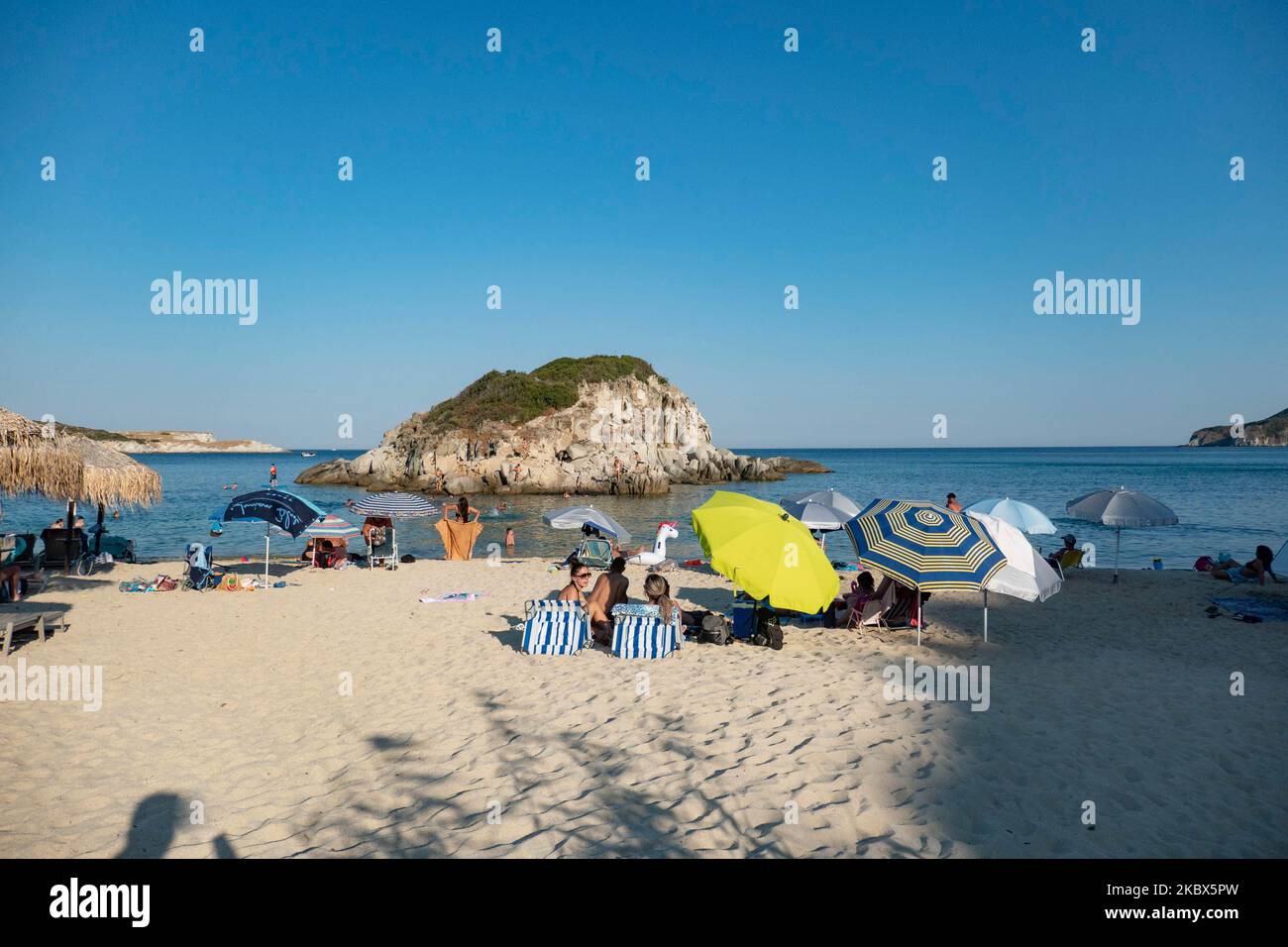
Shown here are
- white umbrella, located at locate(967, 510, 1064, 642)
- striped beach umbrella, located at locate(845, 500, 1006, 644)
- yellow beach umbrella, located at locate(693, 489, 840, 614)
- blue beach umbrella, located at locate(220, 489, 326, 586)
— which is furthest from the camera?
blue beach umbrella, located at locate(220, 489, 326, 586)

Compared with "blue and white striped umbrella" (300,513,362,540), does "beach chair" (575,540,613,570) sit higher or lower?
lower

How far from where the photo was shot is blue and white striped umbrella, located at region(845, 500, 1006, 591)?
818 cm

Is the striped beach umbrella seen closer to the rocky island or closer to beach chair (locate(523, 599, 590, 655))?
beach chair (locate(523, 599, 590, 655))

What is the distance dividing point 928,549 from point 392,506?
1226cm

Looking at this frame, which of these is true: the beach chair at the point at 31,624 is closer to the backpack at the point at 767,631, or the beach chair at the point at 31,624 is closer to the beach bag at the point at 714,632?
the beach bag at the point at 714,632

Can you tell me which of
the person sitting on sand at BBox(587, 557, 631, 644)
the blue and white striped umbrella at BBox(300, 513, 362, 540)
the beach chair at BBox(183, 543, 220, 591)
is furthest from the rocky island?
the person sitting on sand at BBox(587, 557, 631, 644)

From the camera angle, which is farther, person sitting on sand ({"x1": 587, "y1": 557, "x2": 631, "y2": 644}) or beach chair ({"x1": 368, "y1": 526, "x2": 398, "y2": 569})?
beach chair ({"x1": 368, "y1": 526, "x2": 398, "y2": 569})

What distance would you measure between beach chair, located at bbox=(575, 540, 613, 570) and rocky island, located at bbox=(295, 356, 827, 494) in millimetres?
31796

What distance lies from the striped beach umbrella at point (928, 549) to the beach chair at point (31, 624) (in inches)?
414
